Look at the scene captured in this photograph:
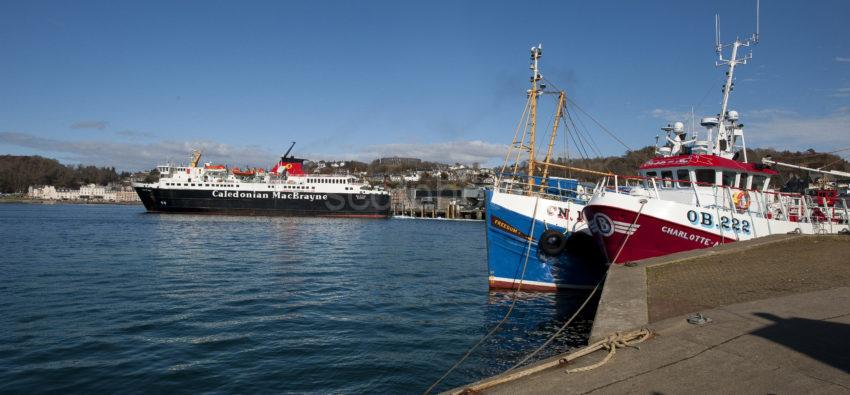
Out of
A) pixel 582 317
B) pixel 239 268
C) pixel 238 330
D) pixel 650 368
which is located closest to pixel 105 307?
pixel 238 330

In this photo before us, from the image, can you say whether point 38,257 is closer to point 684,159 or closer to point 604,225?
point 604,225

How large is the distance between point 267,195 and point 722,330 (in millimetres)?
76457

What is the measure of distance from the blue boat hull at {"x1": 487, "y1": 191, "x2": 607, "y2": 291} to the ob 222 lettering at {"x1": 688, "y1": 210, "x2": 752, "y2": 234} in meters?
3.36

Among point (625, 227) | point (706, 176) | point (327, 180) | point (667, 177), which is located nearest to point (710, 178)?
point (706, 176)

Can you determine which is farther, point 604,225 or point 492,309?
point 492,309

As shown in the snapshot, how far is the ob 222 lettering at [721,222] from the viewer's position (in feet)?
46.2

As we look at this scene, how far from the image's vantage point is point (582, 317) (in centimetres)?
1427

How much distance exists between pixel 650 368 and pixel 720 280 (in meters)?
5.62

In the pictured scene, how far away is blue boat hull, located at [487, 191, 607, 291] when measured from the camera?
16.8 metres

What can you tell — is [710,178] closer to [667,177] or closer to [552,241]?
[667,177]

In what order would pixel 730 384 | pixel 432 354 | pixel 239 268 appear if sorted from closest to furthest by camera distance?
pixel 730 384
pixel 432 354
pixel 239 268

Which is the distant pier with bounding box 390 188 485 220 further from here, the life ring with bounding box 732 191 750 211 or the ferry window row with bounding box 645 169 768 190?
the life ring with bounding box 732 191 750 211

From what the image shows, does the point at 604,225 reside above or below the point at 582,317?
above

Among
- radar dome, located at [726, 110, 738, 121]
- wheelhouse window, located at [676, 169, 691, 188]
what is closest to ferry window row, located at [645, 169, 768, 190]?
wheelhouse window, located at [676, 169, 691, 188]
